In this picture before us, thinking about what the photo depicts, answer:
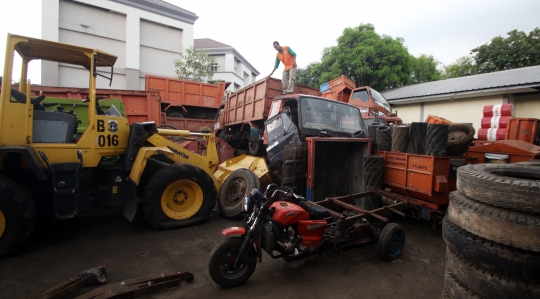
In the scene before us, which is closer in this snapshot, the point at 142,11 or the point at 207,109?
the point at 207,109

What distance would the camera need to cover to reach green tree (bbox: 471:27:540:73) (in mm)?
18572

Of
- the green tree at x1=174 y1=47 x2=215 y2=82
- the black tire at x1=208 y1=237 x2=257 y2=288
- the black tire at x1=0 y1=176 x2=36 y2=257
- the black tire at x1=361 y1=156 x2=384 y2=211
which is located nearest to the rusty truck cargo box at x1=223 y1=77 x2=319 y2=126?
the black tire at x1=361 y1=156 x2=384 y2=211

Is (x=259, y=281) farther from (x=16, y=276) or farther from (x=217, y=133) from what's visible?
(x=217, y=133)

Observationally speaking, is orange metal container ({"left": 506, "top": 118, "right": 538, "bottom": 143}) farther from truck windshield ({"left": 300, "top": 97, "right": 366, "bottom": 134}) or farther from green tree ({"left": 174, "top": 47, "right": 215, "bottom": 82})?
green tree ({"left": 174, "top": 47, "right": 215, "bottom": 82})

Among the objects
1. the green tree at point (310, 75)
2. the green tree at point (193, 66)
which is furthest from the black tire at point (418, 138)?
the green tree at point (193, 66)

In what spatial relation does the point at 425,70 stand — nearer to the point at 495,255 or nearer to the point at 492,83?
the point at 492,83

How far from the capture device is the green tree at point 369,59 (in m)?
17.4

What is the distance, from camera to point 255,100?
8.20 metres

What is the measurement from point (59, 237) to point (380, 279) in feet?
14.9

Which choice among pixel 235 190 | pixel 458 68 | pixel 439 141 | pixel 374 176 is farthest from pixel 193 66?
pixel 458 68

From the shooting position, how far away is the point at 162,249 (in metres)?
3.81

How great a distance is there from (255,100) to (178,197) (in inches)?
172

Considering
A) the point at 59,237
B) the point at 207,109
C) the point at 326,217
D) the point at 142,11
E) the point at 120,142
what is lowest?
the point at 59,237

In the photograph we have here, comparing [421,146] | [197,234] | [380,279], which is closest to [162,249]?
[197,234]
